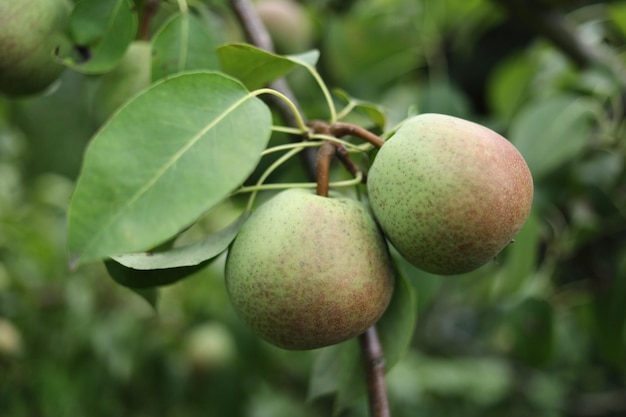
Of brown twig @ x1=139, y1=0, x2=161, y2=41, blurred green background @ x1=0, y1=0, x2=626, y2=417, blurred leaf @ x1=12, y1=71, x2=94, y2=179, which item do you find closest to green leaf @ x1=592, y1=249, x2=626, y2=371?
blurred green background @ x1=0, y1=0, x2=626, y2=417

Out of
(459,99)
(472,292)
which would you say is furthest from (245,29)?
(472,292)

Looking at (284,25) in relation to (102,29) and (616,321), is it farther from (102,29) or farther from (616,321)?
(616,321)

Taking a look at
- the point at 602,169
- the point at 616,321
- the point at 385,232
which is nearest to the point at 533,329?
the point at 616,321

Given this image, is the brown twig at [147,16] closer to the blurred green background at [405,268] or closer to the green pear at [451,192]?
the blurred green background at [405,268]

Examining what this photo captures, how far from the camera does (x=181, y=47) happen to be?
3.39 ft

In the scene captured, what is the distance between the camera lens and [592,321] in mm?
1853

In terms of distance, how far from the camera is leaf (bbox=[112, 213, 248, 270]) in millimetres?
789

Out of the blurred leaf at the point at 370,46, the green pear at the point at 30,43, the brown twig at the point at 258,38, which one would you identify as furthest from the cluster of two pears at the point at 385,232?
the blurred leaf at the point at 370,46

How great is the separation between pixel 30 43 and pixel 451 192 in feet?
2.05

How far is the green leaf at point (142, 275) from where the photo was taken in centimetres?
84

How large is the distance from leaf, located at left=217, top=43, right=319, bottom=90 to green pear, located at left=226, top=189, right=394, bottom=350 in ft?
0.66

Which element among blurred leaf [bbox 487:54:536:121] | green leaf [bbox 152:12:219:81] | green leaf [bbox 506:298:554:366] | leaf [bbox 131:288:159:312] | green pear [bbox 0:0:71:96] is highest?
green pear [bbox 0:0:71:96]

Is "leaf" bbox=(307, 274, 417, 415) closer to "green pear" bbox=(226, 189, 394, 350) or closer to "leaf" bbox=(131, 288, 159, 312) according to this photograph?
"green pear" bbox=(226, 189, 394, 350)

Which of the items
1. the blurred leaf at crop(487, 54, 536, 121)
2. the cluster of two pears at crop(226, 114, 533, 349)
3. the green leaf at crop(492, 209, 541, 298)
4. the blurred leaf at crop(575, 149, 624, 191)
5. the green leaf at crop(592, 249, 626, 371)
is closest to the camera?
the cluster of two pears at crop(226, 114, 533, 349)
